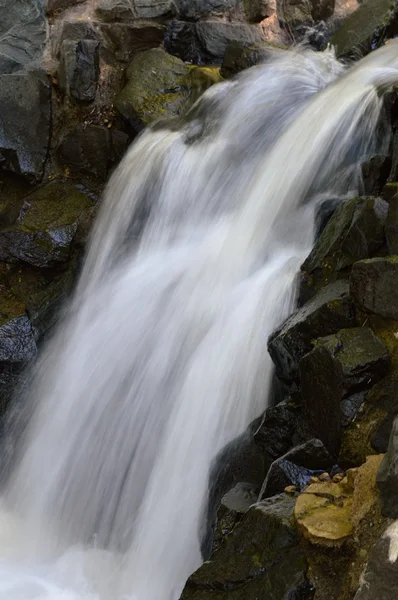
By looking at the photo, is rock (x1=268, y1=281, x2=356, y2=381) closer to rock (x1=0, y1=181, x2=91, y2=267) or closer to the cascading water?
the cascading water

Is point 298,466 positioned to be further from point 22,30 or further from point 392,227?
point 22,30

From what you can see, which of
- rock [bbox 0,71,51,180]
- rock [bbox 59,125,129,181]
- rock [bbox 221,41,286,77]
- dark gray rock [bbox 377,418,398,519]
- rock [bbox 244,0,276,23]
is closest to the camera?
dark gray rock [bbox 377,418,398,519]

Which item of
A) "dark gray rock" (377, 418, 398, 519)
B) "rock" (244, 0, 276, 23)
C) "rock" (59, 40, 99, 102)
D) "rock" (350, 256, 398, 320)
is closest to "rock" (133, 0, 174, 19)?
"rock" (59, 40, 99, 102)

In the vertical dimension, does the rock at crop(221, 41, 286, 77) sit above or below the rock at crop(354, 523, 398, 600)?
below

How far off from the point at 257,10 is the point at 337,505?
324 inches

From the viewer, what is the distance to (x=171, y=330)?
5223mm

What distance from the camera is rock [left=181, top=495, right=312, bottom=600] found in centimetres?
269

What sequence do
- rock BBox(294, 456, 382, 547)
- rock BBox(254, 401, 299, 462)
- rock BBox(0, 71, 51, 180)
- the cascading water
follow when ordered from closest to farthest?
rock BBox(294, 456, 382, 547) → rock BBox(254, 401, 299, 462) → the cascading water → rock BBox(0, 71, 51, 180)

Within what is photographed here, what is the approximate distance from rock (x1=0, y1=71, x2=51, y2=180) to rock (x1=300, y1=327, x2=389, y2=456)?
504 cm

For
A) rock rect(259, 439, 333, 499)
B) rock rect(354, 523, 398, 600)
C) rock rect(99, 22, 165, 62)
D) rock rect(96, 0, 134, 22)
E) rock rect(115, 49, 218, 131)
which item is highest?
rock rect(96, 0, 134, 22)

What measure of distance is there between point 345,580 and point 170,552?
164 cm

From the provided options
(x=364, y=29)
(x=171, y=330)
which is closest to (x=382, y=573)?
(x=171, y=330)

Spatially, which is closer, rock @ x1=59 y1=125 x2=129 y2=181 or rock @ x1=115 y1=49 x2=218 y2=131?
rock @ x1=59 y1=125 x2=129 y2=181

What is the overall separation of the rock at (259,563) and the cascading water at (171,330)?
98 cm
